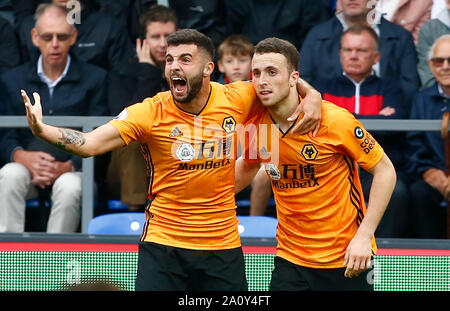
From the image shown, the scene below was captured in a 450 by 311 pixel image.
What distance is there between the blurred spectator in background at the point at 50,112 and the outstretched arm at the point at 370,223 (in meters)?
3.04

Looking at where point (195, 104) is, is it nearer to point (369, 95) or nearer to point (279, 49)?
point (279, 49)

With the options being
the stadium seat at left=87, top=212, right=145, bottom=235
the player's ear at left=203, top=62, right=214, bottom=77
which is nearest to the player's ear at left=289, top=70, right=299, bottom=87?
the player's ear at left=203, top=62, right=214, bottom=77

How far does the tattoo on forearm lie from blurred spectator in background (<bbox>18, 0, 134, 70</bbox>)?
11.6 feet

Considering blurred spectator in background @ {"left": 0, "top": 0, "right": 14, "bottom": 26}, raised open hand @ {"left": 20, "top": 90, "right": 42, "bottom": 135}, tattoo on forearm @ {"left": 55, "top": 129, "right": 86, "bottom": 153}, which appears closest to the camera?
raised open hand @ {"left": 20, "top": 90, "right": 42, "bottom": 135}

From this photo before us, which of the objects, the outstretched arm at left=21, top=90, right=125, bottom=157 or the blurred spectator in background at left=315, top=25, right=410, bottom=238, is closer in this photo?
the outstretched arm at left=21, top=90, right=125, bottom=157

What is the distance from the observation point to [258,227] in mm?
7484

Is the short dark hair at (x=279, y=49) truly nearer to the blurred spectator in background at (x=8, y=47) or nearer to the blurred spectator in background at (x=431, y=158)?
the blurred spectator in background at (x=431, y=158)

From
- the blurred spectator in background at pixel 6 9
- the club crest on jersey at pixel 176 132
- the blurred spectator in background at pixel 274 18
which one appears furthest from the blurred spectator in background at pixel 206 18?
the club crest on jersey at pixel 176 132

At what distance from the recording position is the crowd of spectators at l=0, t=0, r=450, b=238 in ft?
25.3

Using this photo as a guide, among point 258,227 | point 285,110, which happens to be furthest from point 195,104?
point 258,227

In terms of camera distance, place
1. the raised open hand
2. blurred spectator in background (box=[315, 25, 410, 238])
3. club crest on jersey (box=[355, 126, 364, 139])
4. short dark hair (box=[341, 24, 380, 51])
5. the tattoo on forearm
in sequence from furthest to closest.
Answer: short dark hair (box=[341, 24, 380, 51])
blurred spectator in background (box=[315, 25, 410, 238])
club crest on jersey (box=[355, 126, 364, 139])
the tattoo on forearm
the raised open hand

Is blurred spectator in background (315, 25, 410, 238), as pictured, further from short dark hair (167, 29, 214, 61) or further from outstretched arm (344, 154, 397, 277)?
short dark hair (167, 29, 214, 61)

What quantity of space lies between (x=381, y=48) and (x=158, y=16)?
2098mm
